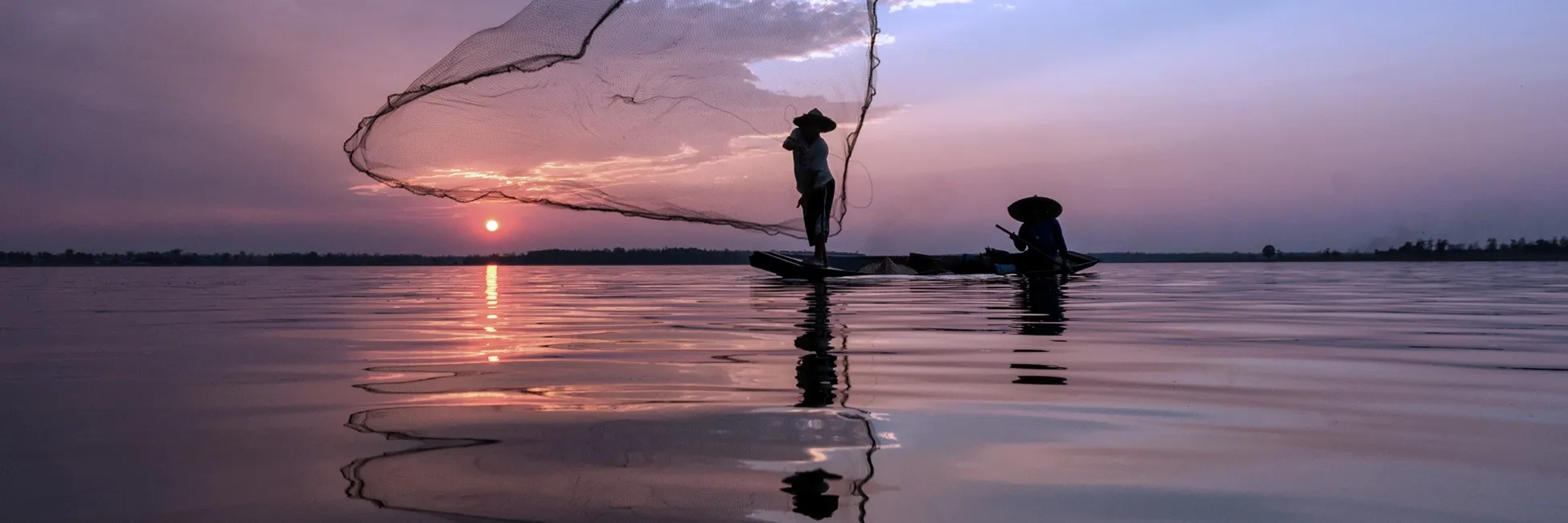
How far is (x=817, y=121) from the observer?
13594mm

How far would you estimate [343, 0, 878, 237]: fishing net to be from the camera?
9.03 meters

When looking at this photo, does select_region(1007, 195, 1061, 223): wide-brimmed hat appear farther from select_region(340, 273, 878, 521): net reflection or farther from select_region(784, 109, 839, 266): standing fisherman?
select_region(340, 273, 878, 521): net reflection

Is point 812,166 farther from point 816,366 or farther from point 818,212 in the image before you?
point 816,366

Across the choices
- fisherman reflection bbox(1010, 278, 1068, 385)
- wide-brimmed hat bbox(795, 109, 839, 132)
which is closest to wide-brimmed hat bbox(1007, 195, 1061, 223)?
fisherman reflection bbox(1010, 278, 1068, 385)

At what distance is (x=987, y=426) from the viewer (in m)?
3.27

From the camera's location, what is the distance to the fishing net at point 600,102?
29.6 feet

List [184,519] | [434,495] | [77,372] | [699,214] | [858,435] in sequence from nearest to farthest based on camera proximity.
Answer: [184,519], [434,495], [858,435], [77,372], [699,214]

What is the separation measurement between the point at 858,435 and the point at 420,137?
7.83 meters

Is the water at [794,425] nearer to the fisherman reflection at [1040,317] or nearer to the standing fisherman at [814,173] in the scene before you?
the fisherman reflection at [1040,317]

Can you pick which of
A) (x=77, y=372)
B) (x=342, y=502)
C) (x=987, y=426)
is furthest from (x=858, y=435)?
(x=77, y=372)

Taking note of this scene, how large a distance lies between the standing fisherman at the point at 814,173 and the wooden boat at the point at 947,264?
252 cm

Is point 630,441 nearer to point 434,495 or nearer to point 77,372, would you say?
point 434,495

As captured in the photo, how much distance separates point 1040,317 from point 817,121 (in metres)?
5.71

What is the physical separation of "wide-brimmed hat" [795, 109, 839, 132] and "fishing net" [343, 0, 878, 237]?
3.83 ft
